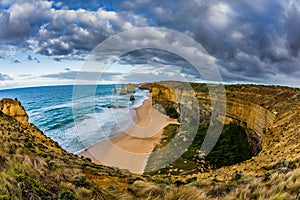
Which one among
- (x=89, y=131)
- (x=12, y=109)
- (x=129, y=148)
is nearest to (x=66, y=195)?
(x=12, y=109)

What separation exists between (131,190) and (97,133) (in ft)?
111

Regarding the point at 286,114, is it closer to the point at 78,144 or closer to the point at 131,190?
the point at 131,190

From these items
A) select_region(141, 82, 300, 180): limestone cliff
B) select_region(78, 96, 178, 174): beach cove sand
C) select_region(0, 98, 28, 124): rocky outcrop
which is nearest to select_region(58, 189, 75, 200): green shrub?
select_region(141, 82, 300, 180): limestone cliff

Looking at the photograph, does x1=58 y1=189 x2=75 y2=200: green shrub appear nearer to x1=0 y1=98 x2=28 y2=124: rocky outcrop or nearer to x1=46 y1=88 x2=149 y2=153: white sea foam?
x1=0 y1=98 x2=28 y2=124: rocky outcrop

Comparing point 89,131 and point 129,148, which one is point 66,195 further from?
point 89,131

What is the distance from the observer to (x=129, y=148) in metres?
30.6

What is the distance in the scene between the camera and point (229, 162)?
2377 cm

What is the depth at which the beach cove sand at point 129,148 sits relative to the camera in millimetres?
25111

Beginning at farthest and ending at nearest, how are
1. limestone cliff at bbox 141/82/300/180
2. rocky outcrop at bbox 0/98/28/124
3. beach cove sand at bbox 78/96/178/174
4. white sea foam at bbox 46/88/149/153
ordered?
white sea foam at bbox 46/88/149/153
beach cove sand at bbox 78/96/178/174
rocky outcrop at bbox 0/98/28/124
limestone cliff at bbox 141/82/300/180

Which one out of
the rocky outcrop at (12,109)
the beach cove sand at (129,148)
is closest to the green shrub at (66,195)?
the rocky outcrop at (12,109)

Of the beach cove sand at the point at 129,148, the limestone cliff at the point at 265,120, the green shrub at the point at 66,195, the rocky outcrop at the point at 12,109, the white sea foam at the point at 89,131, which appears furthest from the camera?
the white sea foam at the point at 89,131

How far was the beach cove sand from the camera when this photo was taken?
82.4ft

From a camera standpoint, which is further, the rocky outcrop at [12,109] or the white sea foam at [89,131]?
the white sea foam at [89,131]

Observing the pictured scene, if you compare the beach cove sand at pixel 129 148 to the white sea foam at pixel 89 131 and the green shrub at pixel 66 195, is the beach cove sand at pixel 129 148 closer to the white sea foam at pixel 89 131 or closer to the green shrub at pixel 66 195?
the white sea foam at pixel 89 131
